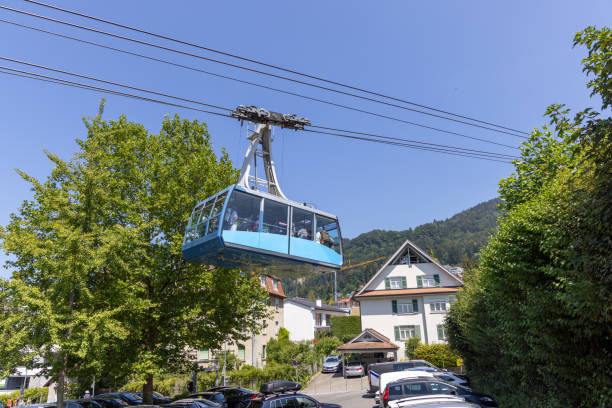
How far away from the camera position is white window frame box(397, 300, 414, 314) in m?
41.0

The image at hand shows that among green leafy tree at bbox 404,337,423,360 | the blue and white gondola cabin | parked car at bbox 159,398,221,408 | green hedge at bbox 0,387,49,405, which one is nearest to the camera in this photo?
the blue and white gondola cabin

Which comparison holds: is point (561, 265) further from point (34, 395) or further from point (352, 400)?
point (34, 395)

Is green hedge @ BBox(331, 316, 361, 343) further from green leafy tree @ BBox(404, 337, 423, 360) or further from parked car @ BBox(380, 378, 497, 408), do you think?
parked car @ BBox(380, 378, 497, 408)

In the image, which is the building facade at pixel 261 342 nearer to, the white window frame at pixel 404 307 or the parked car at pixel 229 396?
the parked car at pixel 229 396

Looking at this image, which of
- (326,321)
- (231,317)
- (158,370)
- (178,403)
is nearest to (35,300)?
(158,370)

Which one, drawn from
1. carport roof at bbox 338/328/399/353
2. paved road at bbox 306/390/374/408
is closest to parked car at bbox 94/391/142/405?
paved road at bbox 306/390/374/408

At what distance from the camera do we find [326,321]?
243ft

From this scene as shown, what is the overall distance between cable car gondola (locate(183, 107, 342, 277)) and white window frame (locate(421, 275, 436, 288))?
28.2m

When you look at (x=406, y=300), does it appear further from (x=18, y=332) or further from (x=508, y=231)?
(x=18, y=332)

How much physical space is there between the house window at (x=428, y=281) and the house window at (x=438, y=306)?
1.82m

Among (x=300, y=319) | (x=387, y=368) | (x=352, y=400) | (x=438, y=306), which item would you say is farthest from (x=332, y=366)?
(x=300, y=319)

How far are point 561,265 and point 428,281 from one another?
35685mm

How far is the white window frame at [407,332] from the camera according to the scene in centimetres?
4016

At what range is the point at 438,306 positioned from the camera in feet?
131
